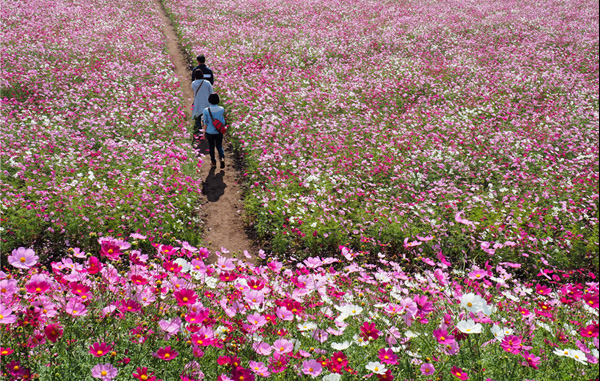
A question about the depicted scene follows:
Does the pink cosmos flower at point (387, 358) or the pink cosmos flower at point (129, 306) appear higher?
the pink cosmos flower at point (129, 306)

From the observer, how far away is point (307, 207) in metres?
7.70

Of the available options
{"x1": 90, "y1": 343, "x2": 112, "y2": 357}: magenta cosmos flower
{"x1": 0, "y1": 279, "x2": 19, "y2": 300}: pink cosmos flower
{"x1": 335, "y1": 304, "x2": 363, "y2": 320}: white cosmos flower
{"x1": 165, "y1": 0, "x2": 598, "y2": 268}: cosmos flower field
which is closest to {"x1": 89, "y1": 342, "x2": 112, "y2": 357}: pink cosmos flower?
{"x1": 90, "y1": 343, "x2": 112, "y2": 357}: magenta cosmos flower

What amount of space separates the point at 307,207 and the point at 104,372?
574cm

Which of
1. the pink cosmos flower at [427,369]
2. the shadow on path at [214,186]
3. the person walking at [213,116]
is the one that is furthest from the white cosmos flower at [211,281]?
the person walking at [213,116]

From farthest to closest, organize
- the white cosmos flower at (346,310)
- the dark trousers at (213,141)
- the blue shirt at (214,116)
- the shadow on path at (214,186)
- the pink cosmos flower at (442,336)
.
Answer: the dark trousers at (213,141) < the blue shirt at (214,116) < the shadow on path at (214,186) < the white cosmos flower at (346,310) < the pink cosmos flower at (442,336)

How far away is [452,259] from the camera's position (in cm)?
691

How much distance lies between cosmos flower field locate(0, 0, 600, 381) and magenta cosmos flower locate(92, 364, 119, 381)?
0.06ft

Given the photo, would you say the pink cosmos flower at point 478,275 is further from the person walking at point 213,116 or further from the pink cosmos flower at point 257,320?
the person walking at point 213,116

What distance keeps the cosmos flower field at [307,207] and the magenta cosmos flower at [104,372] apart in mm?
20

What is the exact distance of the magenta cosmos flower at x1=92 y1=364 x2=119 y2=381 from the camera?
2.16 meters

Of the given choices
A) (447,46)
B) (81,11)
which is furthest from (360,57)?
(81,11)

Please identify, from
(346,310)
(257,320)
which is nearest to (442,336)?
(346,310)

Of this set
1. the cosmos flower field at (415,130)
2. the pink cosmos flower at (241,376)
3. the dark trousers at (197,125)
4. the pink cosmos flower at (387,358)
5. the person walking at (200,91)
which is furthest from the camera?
the dark trousers at (197,125)

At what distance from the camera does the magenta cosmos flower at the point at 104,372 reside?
85.0 inches
